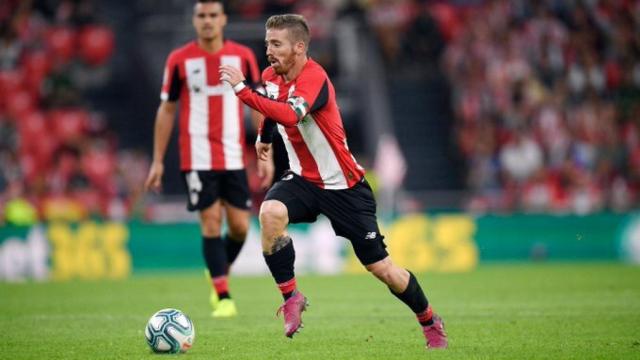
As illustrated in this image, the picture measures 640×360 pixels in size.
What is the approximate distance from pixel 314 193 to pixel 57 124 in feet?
48.9

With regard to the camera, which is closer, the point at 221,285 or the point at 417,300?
the point at 417,300

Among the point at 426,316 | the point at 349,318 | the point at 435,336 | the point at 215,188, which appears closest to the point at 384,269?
the point at 426,316

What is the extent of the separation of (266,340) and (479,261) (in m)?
11.1

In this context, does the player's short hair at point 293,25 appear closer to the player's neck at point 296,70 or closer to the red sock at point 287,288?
the player's neck at point 296,70

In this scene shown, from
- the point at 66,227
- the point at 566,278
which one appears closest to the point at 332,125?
the point at 566,278

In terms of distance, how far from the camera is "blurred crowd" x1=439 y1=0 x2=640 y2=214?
21688 mm

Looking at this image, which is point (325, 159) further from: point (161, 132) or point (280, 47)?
point (161, 132)

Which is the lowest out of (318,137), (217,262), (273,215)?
(217,262)

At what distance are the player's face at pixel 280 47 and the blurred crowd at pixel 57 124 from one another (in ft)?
38.4

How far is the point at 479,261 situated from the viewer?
19656mm

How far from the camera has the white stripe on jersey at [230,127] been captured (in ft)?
36.9

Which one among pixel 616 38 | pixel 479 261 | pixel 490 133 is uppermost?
pixel 616 38

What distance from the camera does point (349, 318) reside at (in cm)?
1090

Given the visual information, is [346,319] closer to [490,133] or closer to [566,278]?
[566,278]
